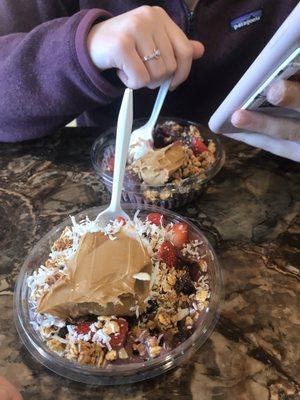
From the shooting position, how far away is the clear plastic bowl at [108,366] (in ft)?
1.87

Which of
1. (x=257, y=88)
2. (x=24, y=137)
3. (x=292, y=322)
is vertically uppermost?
(x=257, y=88)

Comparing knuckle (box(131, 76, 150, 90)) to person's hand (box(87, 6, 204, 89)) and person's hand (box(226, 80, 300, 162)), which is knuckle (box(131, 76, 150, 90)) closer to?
person's hand (box(87, 6, 204, 89))

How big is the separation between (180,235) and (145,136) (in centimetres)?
28

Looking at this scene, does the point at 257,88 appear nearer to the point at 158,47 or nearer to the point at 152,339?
the point at 158,47

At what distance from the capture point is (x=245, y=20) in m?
1.08

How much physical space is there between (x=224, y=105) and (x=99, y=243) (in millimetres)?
318

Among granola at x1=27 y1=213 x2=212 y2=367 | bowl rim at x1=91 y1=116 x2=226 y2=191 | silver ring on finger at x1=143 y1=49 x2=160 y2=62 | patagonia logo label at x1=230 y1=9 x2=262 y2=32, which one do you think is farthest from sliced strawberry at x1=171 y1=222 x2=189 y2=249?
patagonia logo label at x1=230 y1=9 x2=262 y2=32

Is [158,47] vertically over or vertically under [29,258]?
over

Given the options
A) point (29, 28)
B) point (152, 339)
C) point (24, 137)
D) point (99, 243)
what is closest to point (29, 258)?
point (99, 243)

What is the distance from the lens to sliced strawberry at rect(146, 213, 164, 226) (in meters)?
0.77

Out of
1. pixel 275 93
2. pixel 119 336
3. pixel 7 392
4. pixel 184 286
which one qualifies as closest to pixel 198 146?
pixel 275 93

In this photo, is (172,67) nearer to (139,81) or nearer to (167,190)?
(139,81)

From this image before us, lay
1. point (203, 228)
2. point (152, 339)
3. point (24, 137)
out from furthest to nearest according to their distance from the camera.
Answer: point (24, 137), point (203, 228), point (152, 339)

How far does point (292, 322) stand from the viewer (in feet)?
2.12
